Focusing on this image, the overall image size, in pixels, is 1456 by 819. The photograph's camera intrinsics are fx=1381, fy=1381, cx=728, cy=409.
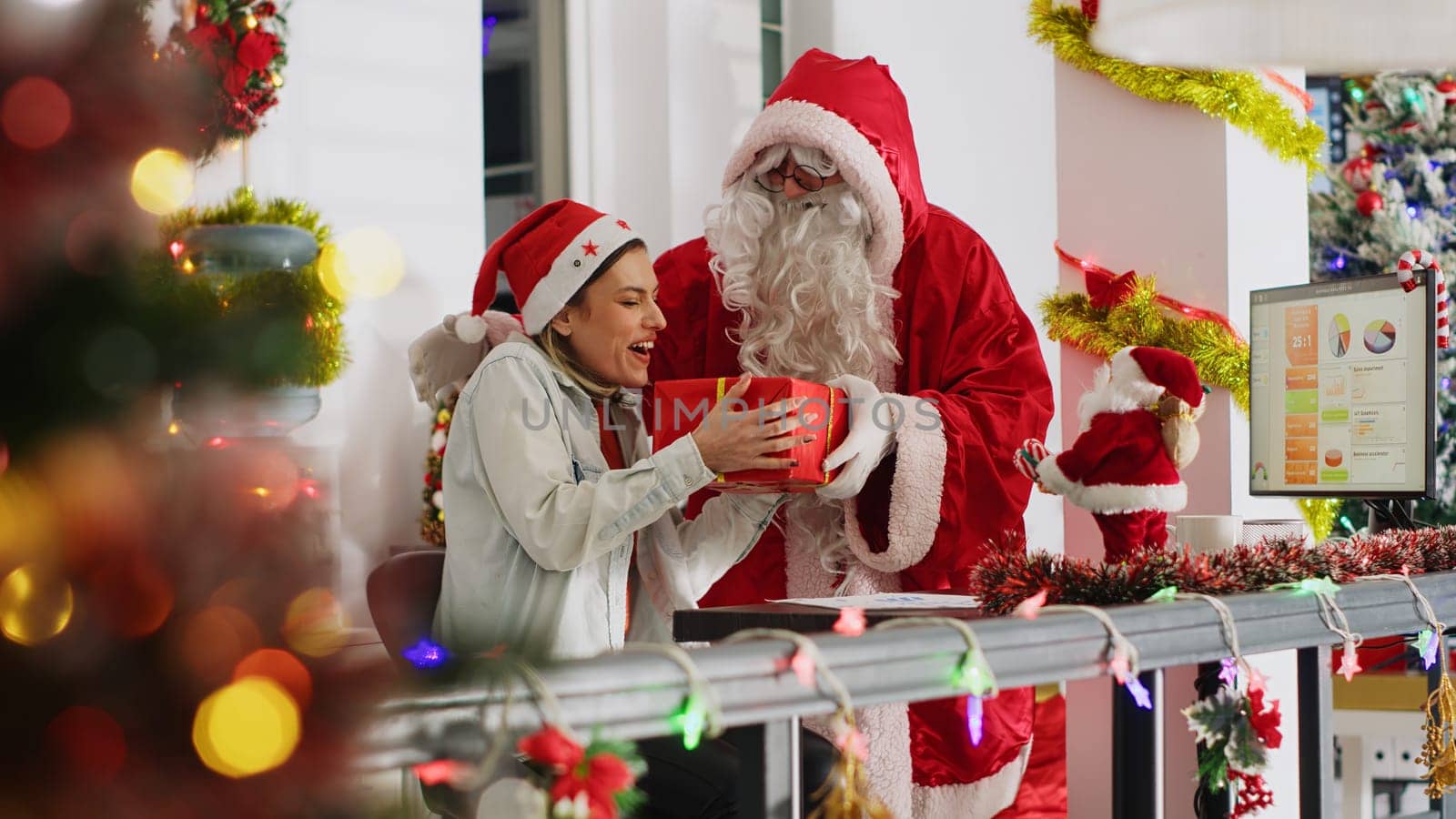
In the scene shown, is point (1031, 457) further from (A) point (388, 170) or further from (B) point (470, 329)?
(A) point (388, 170)

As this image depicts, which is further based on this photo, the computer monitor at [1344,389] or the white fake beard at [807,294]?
the white fake beard at [807,294]

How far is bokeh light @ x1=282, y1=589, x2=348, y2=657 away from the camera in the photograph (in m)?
0.45

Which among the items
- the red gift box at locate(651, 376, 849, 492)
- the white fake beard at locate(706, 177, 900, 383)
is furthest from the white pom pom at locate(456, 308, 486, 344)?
the white fake beard at locate(706, 177, 900, 383)

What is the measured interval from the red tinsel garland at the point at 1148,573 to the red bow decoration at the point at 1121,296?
1518 millimetres

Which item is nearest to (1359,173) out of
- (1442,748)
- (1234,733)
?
(1442,748)

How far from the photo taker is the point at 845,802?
0.84 metres

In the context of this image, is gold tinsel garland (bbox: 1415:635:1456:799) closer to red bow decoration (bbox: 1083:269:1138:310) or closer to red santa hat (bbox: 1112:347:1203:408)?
red santa hat (bbox: 1112:347:1203:408)

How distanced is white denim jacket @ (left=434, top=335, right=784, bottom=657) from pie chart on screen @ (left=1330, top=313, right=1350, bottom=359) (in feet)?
3.25

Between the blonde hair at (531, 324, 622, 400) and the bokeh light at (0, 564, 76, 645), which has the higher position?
the blonde hair at (531, 324, 622, 400)

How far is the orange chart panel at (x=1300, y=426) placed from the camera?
2338 millimetres

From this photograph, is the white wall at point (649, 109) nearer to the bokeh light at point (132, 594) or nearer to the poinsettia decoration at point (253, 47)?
the poinsettia decoration at point (253, 47)

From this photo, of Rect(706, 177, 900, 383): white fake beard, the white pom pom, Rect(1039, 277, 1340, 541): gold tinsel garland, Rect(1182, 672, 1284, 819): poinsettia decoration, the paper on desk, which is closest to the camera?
Rect(1182, 672, 1284, 819): poinsettia decoration

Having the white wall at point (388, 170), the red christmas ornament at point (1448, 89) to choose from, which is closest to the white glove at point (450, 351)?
the white wall at point (388, 170)

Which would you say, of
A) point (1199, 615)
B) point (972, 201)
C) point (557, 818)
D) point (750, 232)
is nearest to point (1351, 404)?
point (750, 232)
